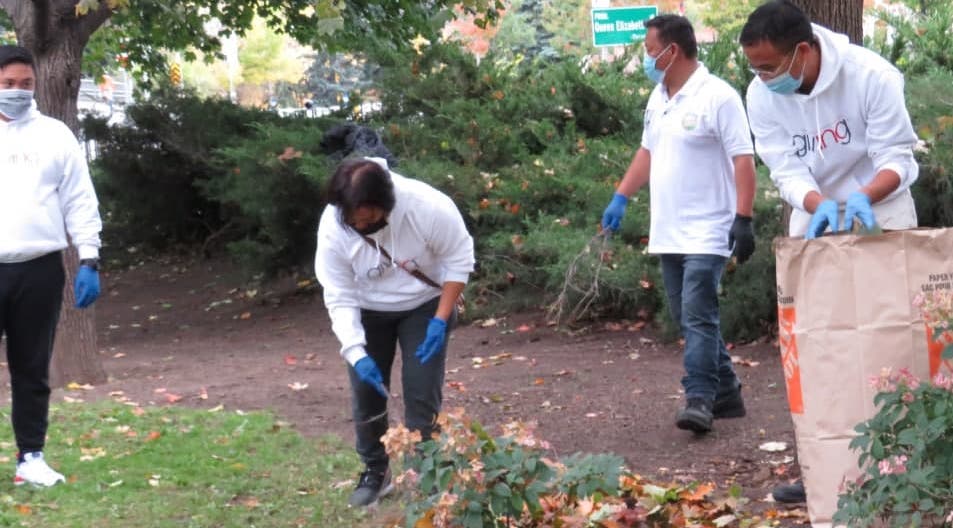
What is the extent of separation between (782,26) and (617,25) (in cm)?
1155

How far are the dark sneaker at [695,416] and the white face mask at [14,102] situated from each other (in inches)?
122

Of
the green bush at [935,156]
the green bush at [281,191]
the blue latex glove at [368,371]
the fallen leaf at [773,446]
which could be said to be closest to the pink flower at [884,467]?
the blue latex glove at [368,371]

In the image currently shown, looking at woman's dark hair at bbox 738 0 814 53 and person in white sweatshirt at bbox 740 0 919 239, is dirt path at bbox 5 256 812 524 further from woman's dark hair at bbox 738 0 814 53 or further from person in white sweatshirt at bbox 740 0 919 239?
woman's dark hair at bbox 738 0 814 53

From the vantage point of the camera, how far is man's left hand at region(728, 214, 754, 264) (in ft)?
17.9

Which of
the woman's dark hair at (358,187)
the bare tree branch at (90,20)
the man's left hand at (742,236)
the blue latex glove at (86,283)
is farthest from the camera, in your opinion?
the bare tree branch at (90,20)

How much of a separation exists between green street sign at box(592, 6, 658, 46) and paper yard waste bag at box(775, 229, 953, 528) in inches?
463

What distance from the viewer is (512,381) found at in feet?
26.5

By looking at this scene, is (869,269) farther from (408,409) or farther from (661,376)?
(661,376)

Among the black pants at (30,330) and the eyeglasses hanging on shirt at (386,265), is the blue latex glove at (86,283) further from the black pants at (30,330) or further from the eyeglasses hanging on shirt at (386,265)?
the eyeglasses hanging on shirt at (386,265)

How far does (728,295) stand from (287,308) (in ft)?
20.5

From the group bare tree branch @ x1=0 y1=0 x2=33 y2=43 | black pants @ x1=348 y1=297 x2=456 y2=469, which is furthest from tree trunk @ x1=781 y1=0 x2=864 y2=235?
bare tree branch @ x1=0 y1=0 x2=33 y2=43

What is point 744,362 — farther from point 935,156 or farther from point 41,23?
point 41,23

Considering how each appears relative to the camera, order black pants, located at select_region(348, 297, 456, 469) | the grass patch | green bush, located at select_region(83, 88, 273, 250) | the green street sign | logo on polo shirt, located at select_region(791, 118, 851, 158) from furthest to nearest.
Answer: green bush, located at select_region(83, 88, 273, 250), the green street sign, the grass patch, black pants, located at select_region(348, 297, 456, 469), logo on polo shirt, located at select_region(791, 118, 851, 158)

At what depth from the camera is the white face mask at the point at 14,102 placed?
5.55 metres
